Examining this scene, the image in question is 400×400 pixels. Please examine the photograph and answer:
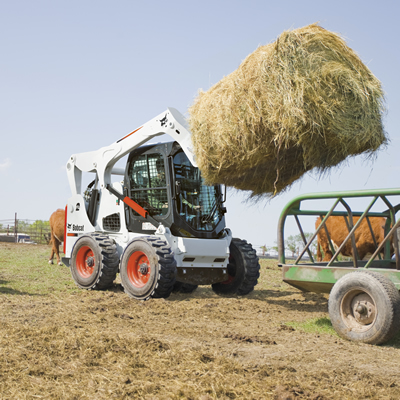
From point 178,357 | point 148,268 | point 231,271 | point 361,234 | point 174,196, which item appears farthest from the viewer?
point 361,234

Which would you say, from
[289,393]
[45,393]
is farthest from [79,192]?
[289,393]

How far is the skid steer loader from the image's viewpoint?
8156 millimetres

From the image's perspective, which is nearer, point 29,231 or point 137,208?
point 137,208

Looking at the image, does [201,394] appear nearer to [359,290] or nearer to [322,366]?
[322,366]

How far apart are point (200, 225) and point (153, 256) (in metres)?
1.24

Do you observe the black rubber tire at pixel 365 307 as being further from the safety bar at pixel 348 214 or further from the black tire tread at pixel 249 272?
the black tire tread at pixel 249 272

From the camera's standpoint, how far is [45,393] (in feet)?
11.5

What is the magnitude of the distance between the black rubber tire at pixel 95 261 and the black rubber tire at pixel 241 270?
2190 millimetres

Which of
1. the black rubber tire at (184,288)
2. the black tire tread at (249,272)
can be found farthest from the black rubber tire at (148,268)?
the black tire tread at (249,272)

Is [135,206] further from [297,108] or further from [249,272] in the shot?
[297,108]

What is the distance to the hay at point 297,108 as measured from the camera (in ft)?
19.9

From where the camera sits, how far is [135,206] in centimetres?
891

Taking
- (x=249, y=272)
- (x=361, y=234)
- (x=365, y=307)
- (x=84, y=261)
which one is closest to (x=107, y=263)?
(x=84, y=261)

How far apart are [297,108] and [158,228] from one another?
3513 millimetres
